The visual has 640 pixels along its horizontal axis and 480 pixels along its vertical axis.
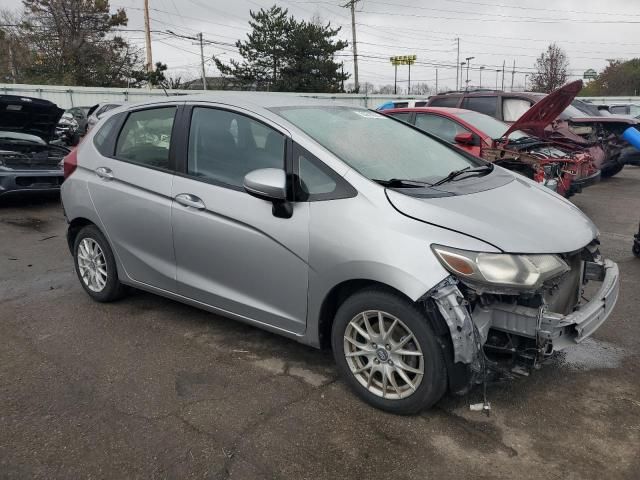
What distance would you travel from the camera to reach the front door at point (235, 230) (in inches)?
125

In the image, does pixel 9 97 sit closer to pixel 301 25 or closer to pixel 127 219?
pixel 127 219

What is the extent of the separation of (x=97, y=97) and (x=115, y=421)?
96.4 feet

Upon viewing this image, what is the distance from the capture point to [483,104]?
10469 mm

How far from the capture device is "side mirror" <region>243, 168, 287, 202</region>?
9.93 ft

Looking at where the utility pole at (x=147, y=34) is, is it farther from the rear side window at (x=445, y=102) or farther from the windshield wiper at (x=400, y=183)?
the windshield wiper at (x=400, y=183)

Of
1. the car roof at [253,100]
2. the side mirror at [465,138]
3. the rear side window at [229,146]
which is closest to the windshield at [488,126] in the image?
the side mirror at [465,138]

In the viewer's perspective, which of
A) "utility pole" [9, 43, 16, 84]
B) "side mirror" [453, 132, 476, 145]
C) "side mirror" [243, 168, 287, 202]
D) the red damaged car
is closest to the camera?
"side mirror" [243, 168, 287, 202]

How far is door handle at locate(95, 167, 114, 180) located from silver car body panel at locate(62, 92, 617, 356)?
0.15 ft

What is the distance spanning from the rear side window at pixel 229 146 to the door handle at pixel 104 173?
84cm

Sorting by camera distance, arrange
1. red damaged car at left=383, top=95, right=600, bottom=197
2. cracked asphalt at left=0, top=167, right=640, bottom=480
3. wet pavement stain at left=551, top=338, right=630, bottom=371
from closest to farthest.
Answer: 1. cracked asphalt at left=0, top=167, right=640, bottom=480
2. wet pavement stain at left=551, top=338, right=630, bottom=371
3. red damaged car at left=383, top=95, right=600, bottom=197

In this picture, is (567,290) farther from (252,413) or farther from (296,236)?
(252,413)

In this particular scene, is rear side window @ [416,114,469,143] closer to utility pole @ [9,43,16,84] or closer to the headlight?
the headlight

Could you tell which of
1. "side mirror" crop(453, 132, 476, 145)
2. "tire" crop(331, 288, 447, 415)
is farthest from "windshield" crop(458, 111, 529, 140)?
"tire" crop(331, 288, 447, 415)

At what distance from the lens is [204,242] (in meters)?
3.55
